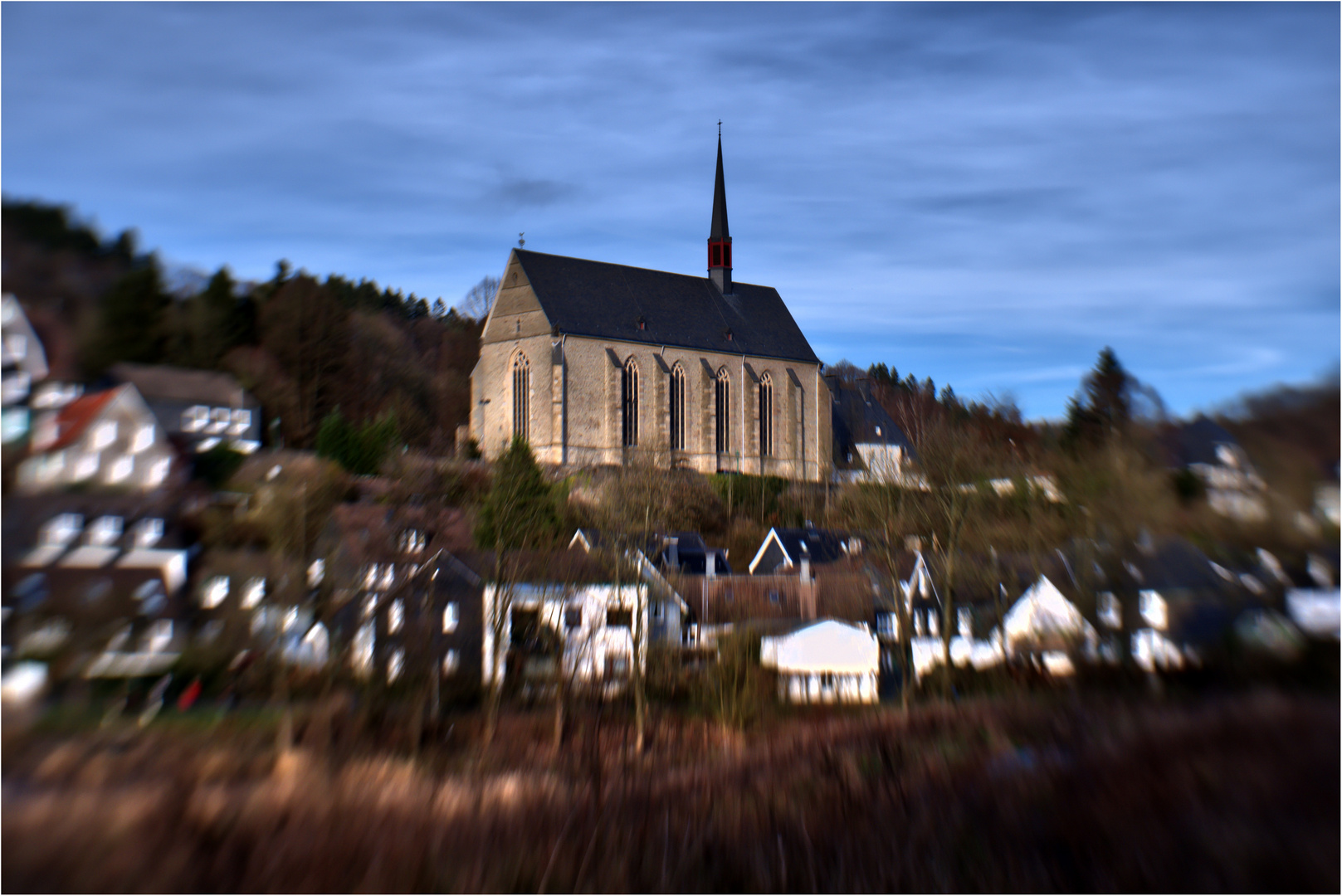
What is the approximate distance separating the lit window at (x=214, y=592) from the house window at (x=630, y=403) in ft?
121

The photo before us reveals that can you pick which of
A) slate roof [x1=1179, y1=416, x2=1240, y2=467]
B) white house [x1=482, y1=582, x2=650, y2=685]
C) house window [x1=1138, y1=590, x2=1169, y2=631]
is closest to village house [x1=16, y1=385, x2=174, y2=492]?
slate roof [x1=1179, y1=416, x2=1240, y2=467]

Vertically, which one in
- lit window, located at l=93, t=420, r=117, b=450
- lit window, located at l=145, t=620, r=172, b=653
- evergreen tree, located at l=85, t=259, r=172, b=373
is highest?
evergreen tree, located at l=85, t=259, r=172, b=373

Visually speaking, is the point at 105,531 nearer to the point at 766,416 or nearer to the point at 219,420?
the point at 219,420

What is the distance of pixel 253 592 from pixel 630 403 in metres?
38.2

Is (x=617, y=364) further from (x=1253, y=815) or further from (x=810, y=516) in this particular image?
(x=1253, y=815)

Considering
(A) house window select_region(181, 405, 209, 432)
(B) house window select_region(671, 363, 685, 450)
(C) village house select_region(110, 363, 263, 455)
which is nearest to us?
(C) village house select_region(110, 363, 263, 455)

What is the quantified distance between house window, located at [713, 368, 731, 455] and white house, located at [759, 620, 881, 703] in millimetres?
28738

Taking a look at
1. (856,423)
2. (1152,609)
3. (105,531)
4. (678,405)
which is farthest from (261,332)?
(856,423)

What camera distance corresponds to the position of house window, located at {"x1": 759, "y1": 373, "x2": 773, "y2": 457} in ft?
189

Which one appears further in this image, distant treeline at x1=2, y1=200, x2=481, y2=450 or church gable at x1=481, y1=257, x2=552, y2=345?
church gable at x1=481, y1=257, x2=552, y2=345

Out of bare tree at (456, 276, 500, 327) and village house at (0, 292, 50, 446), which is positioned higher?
bare tree at (456, 276, 500, 327)

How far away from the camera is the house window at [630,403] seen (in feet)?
173

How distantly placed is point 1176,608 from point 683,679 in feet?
38.0

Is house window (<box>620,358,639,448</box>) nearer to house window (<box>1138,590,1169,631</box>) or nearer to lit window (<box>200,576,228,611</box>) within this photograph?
lit window (<box>200,576,228,611</box>)
